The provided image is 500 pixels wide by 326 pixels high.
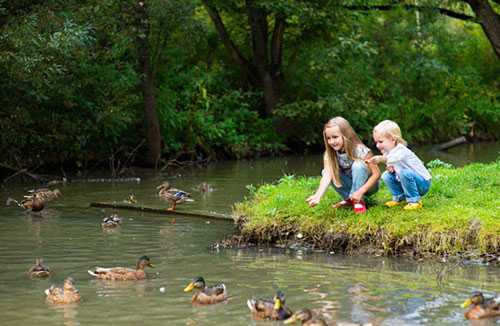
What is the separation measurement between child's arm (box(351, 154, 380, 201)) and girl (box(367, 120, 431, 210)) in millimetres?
113

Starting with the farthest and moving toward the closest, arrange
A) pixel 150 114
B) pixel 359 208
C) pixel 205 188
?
pixel 150 114 < pixel 205 188 < pixel 359 208

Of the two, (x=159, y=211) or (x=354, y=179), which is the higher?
(x=354, y=179)

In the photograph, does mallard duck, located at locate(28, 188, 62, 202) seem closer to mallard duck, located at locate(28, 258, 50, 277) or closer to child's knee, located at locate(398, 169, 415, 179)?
mallard duck, located at locate(28, 258, 50, 277)

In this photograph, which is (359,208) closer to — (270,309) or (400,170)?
(400,170)

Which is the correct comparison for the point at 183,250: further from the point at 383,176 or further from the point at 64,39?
A: the point at 64,39

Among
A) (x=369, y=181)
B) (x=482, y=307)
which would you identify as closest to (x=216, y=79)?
(x=369, y=181)

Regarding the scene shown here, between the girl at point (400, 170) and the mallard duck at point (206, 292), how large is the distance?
12.0 feet

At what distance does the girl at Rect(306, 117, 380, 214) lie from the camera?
1318cm

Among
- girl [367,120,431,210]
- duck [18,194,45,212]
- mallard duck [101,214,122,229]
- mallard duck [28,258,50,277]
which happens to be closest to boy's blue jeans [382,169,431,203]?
girl [367,120,431,210]

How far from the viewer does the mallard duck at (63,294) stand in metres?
10.1

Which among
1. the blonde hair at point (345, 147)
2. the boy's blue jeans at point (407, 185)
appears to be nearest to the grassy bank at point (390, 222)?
the boy's blue jeans at point (407, 185)

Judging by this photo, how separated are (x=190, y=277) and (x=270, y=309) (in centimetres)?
254

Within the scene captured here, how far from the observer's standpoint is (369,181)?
13.1 meters

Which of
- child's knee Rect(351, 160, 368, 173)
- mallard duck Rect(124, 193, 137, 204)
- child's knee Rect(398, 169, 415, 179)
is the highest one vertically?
child's knee Rect(351, 160, 368, 173)
